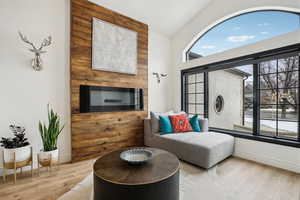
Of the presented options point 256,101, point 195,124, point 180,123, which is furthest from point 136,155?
point 256,101

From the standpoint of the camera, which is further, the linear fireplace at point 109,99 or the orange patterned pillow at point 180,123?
the orange patterned pillow at point 180,123

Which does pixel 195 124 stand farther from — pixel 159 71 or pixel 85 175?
pixel 85 175

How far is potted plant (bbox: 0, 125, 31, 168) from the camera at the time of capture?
72.1 inches

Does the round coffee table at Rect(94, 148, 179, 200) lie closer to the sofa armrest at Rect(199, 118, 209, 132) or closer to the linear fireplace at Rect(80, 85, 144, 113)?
the linear fireplace at Rect(80, 85, 144, 113)

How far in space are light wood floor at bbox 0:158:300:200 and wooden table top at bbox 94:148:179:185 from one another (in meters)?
0.78

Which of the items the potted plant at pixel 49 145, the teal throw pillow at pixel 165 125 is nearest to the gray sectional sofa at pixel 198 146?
the teal throw pillow at pixel 165 125

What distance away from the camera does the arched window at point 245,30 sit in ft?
7.84

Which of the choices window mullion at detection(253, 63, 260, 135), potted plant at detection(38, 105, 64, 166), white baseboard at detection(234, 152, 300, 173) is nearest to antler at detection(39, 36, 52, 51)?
potted plant at detection(38, 105, 64, 166)

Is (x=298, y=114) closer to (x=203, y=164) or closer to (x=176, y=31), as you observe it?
(x=203, y=164)

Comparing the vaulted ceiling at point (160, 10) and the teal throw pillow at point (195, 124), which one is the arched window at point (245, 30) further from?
the teal throw pillow at point (195, 124)

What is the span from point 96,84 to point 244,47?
2942mm

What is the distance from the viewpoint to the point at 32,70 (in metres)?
2.18

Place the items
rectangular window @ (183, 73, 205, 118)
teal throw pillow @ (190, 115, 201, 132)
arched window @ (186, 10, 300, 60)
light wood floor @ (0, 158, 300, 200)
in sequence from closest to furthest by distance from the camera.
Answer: light wood floor @ (0, 158, 300, 200) → arched window @ (186, 10, 300, 60) → teal throw pillow @ (190, 115, 201, 132) → rectangular window @ (183, 73, 205, 118)

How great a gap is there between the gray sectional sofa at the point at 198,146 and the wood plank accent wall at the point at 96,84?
713mm
